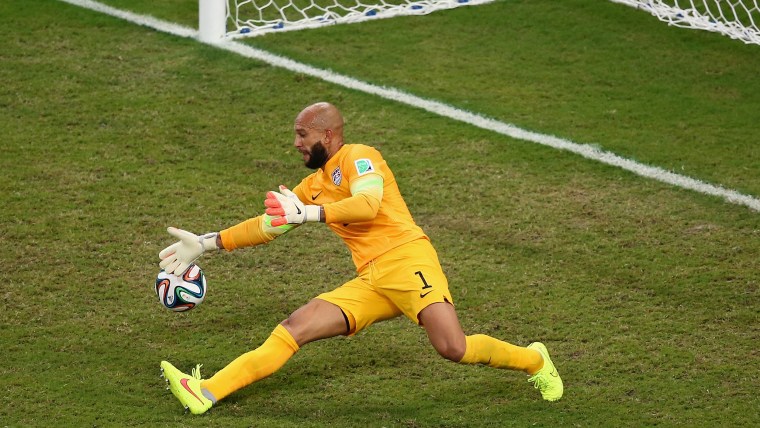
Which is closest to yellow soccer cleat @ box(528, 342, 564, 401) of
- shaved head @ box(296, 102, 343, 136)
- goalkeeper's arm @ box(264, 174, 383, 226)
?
goalkeeper's arm @ box(264, 174, 383, 226)

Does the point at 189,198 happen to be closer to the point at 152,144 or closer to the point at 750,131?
Answer: the point at 152,144

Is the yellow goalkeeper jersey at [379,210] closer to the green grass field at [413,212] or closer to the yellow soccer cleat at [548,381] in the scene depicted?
the green grass field at [413,212]

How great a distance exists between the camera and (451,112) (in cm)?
981

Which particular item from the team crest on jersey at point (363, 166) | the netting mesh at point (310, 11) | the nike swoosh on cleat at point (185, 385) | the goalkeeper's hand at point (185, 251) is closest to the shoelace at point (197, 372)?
the nike swoosh on cleat at point (185, 385)

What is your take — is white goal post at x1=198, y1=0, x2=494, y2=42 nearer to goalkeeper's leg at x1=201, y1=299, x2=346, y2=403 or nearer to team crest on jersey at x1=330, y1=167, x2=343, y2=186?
team crest on jersey at x1=330, y1=167, x2=343, y2=186

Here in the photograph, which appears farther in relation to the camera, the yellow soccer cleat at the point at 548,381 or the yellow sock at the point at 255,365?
the yellow soccer cleat at the point at 548,381

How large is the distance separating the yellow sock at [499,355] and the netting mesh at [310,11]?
503 cm

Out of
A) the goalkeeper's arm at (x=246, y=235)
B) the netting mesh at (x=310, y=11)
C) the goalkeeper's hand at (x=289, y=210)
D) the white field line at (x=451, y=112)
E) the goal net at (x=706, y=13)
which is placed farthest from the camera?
the netting mesh at (x=310, y=11)

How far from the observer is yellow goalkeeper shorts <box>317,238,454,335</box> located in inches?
249

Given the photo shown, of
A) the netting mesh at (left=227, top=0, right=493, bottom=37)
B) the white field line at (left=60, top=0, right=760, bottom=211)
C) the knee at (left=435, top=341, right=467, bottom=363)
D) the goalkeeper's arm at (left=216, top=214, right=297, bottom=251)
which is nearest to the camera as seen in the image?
the knee at (left=435, top=341, right=467, bottom=363)

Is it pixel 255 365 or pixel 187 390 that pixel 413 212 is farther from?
pixel 187 390

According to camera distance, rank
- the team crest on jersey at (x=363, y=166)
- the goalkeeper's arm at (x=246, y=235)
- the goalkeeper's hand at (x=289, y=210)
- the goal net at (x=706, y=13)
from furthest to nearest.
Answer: the goal net at (x=706, y=13) < the goalkeeper's arm at (x=246, y=235) < the team crest on jersey at (x=363, y=166) < the goalkeeper's hand at (x=289, y=210)

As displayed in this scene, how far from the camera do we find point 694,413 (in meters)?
6.36

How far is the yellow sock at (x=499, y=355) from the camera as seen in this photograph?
20.9 ft
